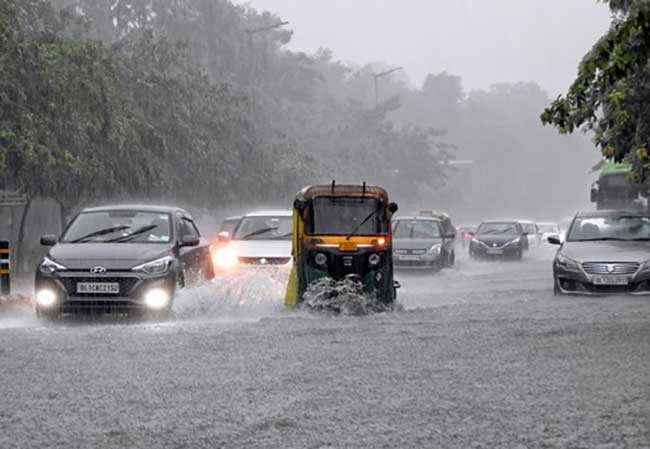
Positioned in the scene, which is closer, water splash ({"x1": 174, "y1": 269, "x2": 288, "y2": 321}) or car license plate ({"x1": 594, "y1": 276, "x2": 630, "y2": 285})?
water splash ({"x1": 174, "y1": 269, "x2": 288, "y2": 321})

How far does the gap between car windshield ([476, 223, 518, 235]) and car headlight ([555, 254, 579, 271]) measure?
20.4 m

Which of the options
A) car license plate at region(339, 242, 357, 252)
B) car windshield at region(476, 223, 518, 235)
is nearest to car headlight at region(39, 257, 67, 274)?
car license plate at region(339, 242, 357, 252)

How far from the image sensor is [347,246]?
15.6 meters

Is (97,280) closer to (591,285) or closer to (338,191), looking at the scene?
(338,191)

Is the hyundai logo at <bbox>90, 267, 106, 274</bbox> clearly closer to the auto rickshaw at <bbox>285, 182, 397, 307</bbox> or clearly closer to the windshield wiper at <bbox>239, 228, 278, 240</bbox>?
the auto rickshaw at <bbox>285, 182, 397, 307</bbox>

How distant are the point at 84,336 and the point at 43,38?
15763mm

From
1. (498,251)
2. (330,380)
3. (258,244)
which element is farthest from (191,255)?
→ (498,251)

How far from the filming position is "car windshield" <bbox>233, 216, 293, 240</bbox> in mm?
20797

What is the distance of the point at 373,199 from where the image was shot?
16.0 meters

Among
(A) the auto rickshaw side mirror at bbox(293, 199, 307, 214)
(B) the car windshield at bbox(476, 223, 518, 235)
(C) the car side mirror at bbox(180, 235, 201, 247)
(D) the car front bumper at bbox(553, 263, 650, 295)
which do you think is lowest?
(B) the car windshield at bbox(476, 223, 518, 235)

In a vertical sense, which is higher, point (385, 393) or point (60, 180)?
point (60, 180)

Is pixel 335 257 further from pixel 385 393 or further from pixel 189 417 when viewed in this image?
pixel 189 417

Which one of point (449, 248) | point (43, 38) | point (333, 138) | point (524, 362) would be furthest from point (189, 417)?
point (333, 138)

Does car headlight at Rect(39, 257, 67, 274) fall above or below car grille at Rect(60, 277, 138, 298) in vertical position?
above
